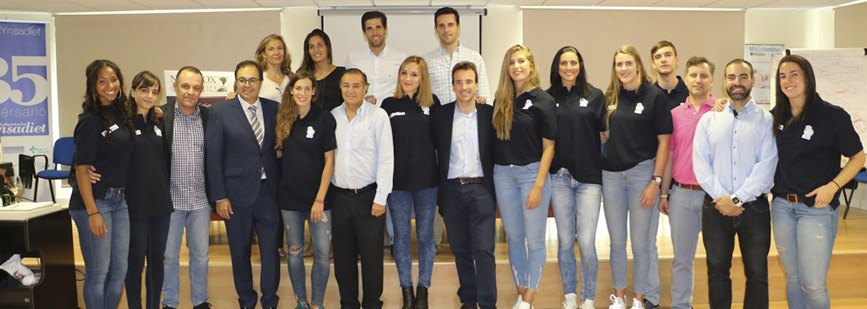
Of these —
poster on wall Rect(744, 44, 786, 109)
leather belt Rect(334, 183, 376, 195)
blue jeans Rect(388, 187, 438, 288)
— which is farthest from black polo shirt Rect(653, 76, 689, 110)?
poster on wall Rect(744, 44, 786, 109)

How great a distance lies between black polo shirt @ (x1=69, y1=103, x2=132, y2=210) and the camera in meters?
3.47

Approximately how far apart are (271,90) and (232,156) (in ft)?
1.99

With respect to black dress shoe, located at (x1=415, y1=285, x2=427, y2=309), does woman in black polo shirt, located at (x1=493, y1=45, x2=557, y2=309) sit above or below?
above

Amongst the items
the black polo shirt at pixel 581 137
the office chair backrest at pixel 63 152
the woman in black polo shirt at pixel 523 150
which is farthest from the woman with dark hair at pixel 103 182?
the office chair backrest at pixel 63 152

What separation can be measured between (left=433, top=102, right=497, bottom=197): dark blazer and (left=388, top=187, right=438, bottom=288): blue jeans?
19 centimetres

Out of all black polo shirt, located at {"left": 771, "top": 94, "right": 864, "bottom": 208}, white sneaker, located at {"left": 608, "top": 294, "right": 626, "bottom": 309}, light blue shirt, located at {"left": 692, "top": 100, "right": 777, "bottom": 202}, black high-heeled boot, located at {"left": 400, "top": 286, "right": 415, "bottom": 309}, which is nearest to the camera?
black polo shirt, located at {"left": 771, "top": 94, "right": 864, "bottom": 208}

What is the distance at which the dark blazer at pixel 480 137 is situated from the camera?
13.0 ft

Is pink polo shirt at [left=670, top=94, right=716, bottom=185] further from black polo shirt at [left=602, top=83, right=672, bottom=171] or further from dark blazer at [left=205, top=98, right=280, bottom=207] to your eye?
dark blazer at [left=205, top=98, right=280, bottom=207]

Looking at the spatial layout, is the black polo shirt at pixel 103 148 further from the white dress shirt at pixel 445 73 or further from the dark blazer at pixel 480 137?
the white dress shirt at pixel 445 73

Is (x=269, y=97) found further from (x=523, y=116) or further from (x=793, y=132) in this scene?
(x=793, y=132)

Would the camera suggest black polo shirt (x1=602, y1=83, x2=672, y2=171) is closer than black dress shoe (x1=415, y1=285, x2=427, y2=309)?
Yes

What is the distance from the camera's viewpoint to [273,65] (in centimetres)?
441

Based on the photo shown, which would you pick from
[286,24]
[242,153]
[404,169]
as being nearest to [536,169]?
[404,169]

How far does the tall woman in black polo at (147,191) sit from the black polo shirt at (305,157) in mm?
629
